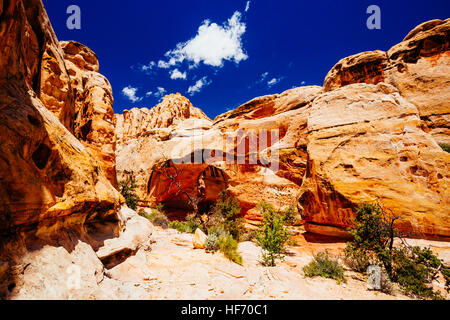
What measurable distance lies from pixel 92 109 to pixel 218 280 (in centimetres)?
1090

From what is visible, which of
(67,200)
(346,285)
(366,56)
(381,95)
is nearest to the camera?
(67,200)

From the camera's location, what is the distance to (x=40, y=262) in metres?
2.73

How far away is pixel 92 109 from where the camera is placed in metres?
9.91

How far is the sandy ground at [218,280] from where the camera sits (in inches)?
149

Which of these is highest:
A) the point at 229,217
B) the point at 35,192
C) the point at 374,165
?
the point at 374,165

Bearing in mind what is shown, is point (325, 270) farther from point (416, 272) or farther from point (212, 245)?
point (212, 245)

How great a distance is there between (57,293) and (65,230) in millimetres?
1301

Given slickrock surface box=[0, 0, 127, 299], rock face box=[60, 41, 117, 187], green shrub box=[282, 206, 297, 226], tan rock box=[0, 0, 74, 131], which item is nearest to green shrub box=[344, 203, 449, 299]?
green shrub box=[282, 206, 297, 226]

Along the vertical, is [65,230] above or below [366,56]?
below

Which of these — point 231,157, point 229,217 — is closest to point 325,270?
point 229,217

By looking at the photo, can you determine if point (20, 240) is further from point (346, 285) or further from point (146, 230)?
point (346, 285)

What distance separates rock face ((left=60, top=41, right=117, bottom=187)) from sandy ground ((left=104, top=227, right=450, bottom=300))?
248 inches

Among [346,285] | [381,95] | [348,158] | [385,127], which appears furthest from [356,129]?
[346,285]

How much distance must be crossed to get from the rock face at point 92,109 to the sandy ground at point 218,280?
631cm
